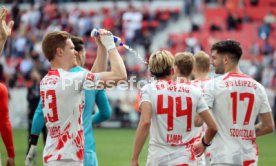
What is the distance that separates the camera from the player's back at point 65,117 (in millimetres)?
7355

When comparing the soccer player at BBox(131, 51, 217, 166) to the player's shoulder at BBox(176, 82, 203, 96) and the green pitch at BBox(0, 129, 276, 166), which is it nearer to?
the player's shoulder at BBox(176, 82, 203, 96)

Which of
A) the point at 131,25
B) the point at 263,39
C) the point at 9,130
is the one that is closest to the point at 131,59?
the point at 131,25

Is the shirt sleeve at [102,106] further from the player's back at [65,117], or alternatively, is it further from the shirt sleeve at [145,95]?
the player's back at [65,117]

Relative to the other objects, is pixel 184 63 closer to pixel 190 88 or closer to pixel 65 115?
pixel 190 88

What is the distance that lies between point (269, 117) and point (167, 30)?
26.5 metres

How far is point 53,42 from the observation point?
24.4ft

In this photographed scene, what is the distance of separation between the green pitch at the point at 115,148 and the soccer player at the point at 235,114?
25.6 ft

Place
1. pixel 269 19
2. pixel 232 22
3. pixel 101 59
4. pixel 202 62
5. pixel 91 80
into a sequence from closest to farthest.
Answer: pixel 91 80
pixel 101 59
pixel 202 62
pixel 269 19
pixel 232 22

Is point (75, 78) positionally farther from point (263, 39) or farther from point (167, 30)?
point (167, 30)

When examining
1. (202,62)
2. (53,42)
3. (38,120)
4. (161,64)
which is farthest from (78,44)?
(202,62)

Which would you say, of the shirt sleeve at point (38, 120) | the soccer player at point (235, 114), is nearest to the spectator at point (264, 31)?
the shirt sleeve at point (38, 120)

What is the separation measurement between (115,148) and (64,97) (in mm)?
12207

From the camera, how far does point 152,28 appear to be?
33.9m

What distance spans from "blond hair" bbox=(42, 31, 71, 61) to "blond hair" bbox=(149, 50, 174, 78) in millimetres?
946
